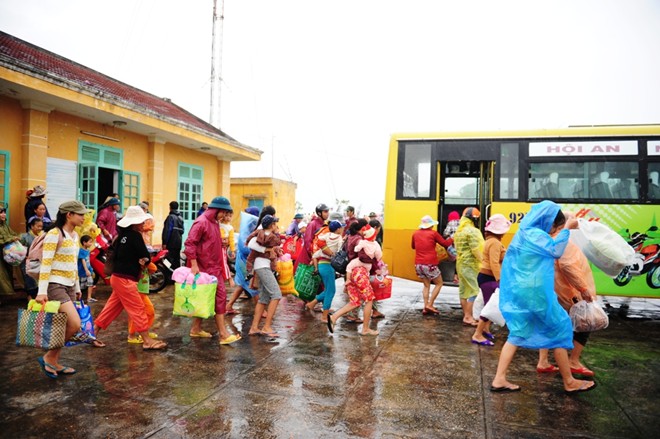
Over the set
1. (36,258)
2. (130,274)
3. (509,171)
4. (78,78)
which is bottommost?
(130,274)

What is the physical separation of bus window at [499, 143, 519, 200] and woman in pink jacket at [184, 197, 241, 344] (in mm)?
4862

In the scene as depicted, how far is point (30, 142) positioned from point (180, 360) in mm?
6587

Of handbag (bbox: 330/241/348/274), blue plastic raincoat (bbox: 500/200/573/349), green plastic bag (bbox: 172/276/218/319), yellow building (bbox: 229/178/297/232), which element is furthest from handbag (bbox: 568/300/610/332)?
yellow building (bbox: 229/178/297/232)

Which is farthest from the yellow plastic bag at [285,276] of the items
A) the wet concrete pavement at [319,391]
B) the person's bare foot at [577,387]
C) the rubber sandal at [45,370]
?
the person's bare foot at [577,387]

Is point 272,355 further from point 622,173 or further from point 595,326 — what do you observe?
point 622,173

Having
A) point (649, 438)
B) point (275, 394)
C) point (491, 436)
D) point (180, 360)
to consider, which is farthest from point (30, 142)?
point (649, 438)

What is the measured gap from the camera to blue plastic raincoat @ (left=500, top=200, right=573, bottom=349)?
3891 mm

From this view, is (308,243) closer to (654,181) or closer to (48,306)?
(48,306)

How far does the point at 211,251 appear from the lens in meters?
5.50

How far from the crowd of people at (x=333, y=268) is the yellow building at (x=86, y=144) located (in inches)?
57.9

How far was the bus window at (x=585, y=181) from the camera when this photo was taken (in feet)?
24.0

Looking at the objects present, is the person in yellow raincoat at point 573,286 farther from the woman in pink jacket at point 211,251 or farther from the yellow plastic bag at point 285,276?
the yellow plastic bag at point 285,276

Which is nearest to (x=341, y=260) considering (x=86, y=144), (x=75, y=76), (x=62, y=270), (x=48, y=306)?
(x=62, y=270)

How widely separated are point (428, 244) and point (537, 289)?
3.40 meters
